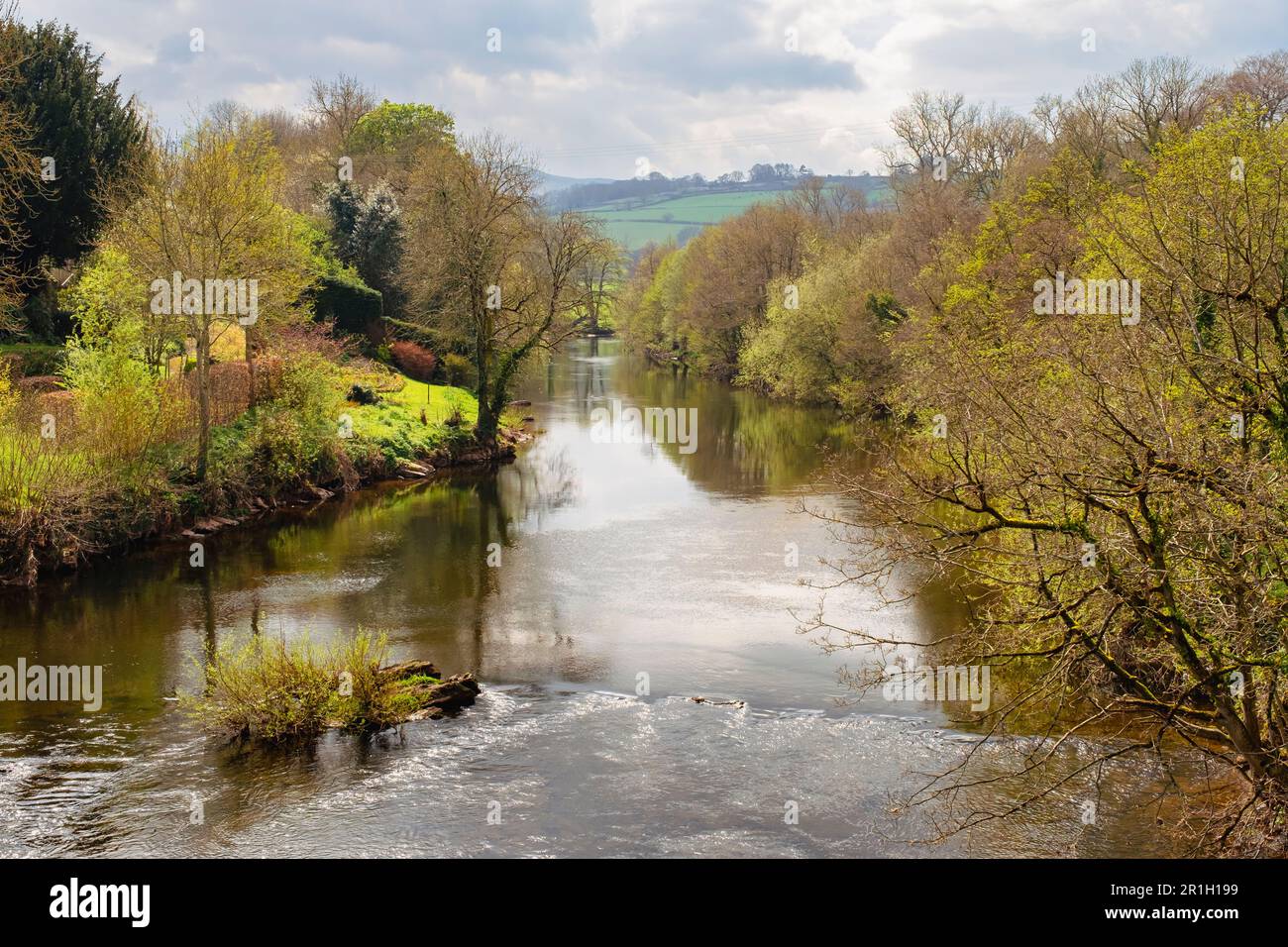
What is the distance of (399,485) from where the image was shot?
3275cm

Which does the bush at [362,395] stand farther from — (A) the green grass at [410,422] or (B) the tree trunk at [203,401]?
(B) the tree trunk at [203,401]

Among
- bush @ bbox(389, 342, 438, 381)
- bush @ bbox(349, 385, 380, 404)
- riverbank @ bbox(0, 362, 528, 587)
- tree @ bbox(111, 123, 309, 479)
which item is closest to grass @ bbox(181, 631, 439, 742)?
riverbank @ bbox(0, 362, 528, 587)

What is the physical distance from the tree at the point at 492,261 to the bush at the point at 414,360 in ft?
23.4

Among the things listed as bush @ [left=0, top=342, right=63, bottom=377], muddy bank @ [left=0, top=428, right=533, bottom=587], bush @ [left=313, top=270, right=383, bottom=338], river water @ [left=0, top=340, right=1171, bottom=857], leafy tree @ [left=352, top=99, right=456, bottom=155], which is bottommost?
river water @ [left=0, top=340, right=1171, bottom=857]

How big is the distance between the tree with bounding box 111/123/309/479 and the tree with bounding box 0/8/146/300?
6.57 m

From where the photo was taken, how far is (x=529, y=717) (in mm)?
14977

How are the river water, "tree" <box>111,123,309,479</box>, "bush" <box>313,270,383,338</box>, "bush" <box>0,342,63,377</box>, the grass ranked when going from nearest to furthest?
the river water → the grass → "tree" <box>111,123,309,479</box> → "bush" <box>0,342,63,377</box> → "bush" <box>313,270,383,338</box>

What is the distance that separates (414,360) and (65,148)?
1635cm

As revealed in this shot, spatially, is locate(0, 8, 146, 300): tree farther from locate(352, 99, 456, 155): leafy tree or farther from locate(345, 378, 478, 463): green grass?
locate(352, 99, 456, 155): leafy tree

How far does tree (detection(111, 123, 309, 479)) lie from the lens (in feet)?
84.5

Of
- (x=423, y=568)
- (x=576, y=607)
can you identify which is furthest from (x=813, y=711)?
(x=423, y=568)

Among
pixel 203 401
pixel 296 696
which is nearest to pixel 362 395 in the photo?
pixel 203 401

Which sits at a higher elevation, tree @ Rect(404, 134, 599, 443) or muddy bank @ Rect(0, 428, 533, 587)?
tree @ Rect(404, 134, 599, 443)
